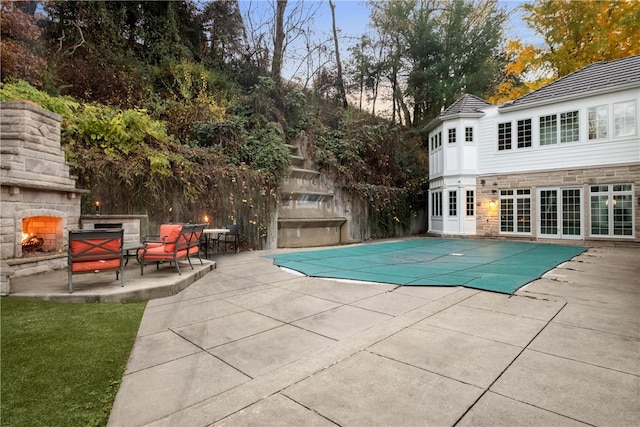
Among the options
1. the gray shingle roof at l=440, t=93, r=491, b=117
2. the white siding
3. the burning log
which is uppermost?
the gray shingle roof at l=440, t=93, r=491, b=117

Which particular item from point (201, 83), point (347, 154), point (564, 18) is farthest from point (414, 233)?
point (564, 18)

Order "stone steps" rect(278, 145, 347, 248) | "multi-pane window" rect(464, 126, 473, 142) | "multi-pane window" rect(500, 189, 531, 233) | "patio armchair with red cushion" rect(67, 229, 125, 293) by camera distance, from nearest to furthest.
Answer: "patio armchair with red cushion" rect(67, 229, 125, 293) < "stone steps" rect(278, 145, 347, 248) < "multi-pane window" rect(500, 189, 531, 233) < "multi-pane window" rect(464, 126, 473, 142)

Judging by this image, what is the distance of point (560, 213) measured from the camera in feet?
41.6

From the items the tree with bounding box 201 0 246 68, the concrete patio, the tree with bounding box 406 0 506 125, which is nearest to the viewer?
the concrete patio

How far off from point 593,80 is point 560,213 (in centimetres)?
517

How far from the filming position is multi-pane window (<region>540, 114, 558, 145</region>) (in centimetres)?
1289

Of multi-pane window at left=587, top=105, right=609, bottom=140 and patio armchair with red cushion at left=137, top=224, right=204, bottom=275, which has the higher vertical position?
multi-pane window at left=587, top=105, right=609, bottom=140

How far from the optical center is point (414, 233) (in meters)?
16.6

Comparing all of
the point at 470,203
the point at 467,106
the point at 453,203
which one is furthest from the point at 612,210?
the point at 467,106

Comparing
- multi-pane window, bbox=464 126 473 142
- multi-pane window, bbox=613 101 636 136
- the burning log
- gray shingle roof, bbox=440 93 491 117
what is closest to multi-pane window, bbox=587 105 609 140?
multi-pane window, bbox=613 101 636 136

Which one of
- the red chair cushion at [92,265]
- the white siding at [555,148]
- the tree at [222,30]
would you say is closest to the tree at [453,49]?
the white siding at [555,148]

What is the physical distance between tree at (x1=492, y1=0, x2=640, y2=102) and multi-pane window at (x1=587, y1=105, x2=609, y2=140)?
17.7 feet

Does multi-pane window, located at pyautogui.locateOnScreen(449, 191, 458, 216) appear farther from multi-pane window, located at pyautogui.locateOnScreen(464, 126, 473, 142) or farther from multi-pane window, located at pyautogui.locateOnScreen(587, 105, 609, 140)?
multi-pane window, located at pyautogui.locateOnScreen(587, 105, 609, 140)

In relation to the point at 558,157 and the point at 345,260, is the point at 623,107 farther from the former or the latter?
the point at 345,260
